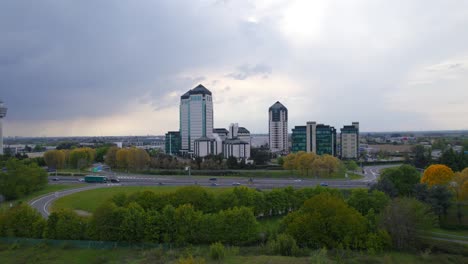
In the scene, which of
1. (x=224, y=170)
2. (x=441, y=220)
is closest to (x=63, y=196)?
(x=224, y=170)

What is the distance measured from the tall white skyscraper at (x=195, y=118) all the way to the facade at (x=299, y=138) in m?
20.5

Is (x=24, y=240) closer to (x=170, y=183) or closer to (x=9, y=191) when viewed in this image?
(x=9, y=191)

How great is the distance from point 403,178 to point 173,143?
208 ft

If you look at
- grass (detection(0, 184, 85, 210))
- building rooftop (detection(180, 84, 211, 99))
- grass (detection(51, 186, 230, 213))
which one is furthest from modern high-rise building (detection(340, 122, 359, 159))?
grass (detection(0, 184, 85, 210))

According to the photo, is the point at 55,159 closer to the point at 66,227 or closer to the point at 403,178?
the point at 66,227

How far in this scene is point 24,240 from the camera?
2045cm

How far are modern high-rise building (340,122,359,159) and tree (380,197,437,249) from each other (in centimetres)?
5105

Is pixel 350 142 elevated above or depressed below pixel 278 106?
below

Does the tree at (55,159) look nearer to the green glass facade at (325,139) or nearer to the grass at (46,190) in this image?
the grass at (46,190)

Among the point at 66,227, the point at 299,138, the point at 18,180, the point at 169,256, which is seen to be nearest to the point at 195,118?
the point at 299,138

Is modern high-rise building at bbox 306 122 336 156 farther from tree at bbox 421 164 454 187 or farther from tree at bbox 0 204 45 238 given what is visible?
tree at bbox 0 204 45 238

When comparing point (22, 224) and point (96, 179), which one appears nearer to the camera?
point (22, 224)

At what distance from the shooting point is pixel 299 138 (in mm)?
70812

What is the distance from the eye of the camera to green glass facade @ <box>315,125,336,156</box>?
69.9 metres
